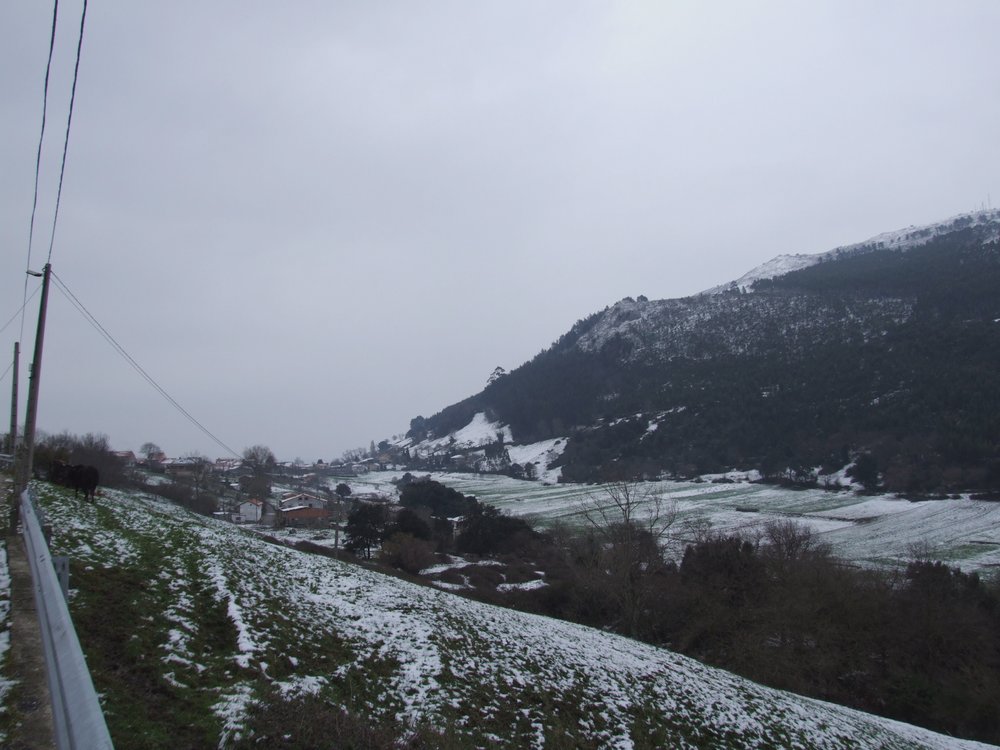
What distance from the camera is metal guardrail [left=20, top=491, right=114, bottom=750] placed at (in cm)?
232

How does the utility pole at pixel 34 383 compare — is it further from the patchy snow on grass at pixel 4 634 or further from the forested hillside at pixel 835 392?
the forested hillside at pixel 835 392

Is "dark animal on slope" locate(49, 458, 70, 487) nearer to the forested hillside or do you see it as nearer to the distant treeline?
the distant treeline

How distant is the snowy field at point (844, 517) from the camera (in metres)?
46.6

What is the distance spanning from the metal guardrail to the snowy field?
38.0 m

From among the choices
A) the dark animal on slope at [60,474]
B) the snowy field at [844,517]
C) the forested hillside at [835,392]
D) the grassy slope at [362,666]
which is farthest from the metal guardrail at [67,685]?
the forested hillside at [835,392]

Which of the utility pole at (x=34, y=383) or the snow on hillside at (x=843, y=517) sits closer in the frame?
the utility pole at (x=34, y=383)

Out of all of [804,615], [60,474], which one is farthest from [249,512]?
[804,615]

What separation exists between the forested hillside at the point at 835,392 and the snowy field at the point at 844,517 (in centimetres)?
1154

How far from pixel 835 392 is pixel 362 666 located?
147045mm

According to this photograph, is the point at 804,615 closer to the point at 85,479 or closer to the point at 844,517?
the point at 85,479

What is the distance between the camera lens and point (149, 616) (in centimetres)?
984

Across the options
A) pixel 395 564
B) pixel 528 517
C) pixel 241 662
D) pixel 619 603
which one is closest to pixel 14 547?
pixel 241 662

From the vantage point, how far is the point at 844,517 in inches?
2633

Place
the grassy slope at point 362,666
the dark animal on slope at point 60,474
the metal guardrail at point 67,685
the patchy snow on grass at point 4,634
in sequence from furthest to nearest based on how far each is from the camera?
1. the dark animal on slope at point 60,474
2. the grassy slope at point 362,666
3. the patchy snow on grass at point 4,634
4. the metal guardrail at point 67,685
